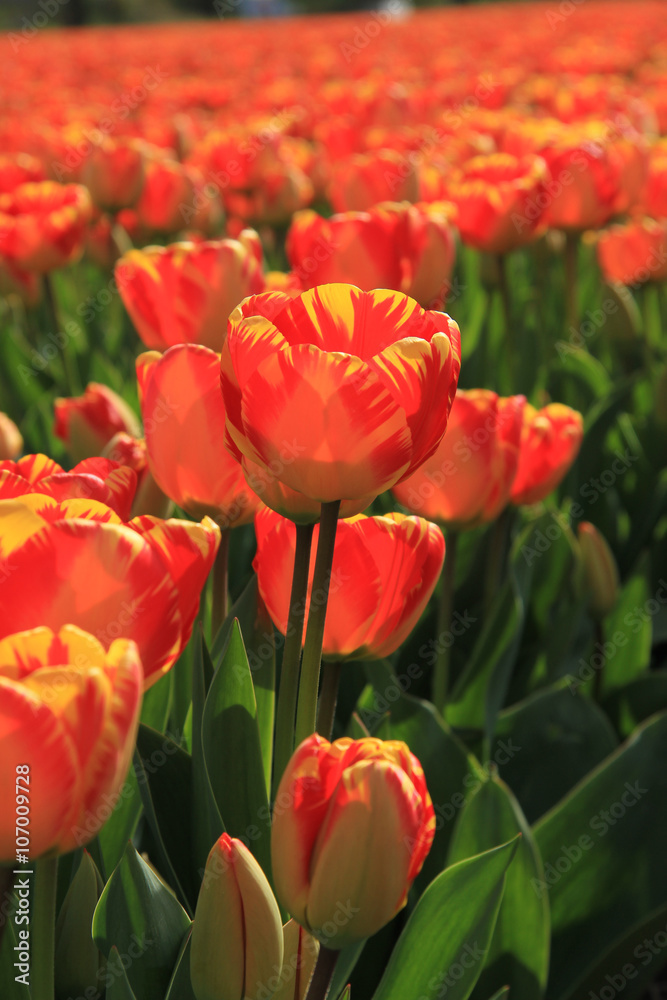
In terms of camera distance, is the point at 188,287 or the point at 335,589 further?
the point at 188,287

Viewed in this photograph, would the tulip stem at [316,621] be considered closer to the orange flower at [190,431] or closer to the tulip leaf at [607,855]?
the orange flower at [190,431]

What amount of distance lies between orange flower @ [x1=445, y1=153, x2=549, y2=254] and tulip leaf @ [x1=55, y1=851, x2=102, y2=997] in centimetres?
131

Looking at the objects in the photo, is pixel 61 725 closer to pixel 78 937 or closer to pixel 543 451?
pixel 78 937

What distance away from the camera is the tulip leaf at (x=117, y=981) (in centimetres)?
62

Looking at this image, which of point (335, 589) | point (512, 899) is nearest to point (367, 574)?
point (335, 589)

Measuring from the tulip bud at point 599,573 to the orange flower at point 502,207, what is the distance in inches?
26.3

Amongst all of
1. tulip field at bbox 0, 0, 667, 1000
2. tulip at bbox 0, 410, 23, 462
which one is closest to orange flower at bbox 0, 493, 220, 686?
tulip field at bbox 0, 0, 667, 1000

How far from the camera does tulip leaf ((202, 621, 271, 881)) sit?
764 millimetres

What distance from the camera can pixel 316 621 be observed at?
0.61 meters

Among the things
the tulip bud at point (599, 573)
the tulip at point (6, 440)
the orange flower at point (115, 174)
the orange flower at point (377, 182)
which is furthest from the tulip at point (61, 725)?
the orange flower at point (115, 174)

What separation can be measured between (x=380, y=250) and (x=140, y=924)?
814 millimetres

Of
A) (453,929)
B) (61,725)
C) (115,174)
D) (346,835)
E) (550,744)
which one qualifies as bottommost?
(550,744)

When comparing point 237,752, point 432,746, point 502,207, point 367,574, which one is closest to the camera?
point 367,574

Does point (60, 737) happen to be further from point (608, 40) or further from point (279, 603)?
point (608, 40)
